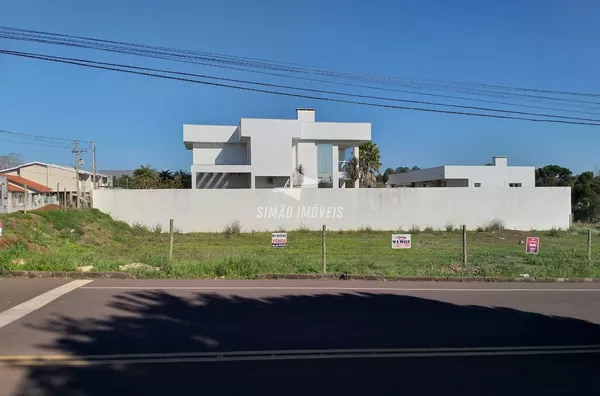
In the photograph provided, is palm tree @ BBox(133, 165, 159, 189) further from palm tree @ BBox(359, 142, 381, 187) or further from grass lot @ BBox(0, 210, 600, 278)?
grass lot @ BBox(0, 210, 600, 278)

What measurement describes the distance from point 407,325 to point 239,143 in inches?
1631

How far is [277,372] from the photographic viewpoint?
498cm

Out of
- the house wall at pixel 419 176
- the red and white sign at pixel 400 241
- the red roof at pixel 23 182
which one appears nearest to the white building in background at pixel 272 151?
the house wall at pixel 419 176

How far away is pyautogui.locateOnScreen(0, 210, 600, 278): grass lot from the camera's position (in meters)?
12.5

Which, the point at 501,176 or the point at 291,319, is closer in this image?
the point at 291,319

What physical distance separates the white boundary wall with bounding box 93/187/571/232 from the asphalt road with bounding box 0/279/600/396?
814 inches

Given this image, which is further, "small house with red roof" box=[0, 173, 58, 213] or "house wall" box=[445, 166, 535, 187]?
"house wall" box=[445, 166, 535, 187]

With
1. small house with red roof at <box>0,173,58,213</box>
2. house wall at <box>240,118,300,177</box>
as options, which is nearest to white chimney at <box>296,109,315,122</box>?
house wall at <box>240,118,300,177</box>

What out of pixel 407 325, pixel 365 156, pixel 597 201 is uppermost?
pixel 365 156

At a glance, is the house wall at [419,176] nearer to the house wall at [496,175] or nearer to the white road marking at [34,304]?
the house wall at [496,175]

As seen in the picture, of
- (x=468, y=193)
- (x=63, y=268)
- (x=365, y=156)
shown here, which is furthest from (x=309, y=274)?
(x=365, y=156)

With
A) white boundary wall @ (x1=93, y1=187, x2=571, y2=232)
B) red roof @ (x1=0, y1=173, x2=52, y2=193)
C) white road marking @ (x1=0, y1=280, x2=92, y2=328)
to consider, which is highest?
red roof @ (x1=0, y1=173, x2=52, y2=193)

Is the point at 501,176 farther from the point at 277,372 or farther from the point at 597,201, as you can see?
the point at 277,372

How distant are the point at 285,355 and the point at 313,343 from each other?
0.62 metres
